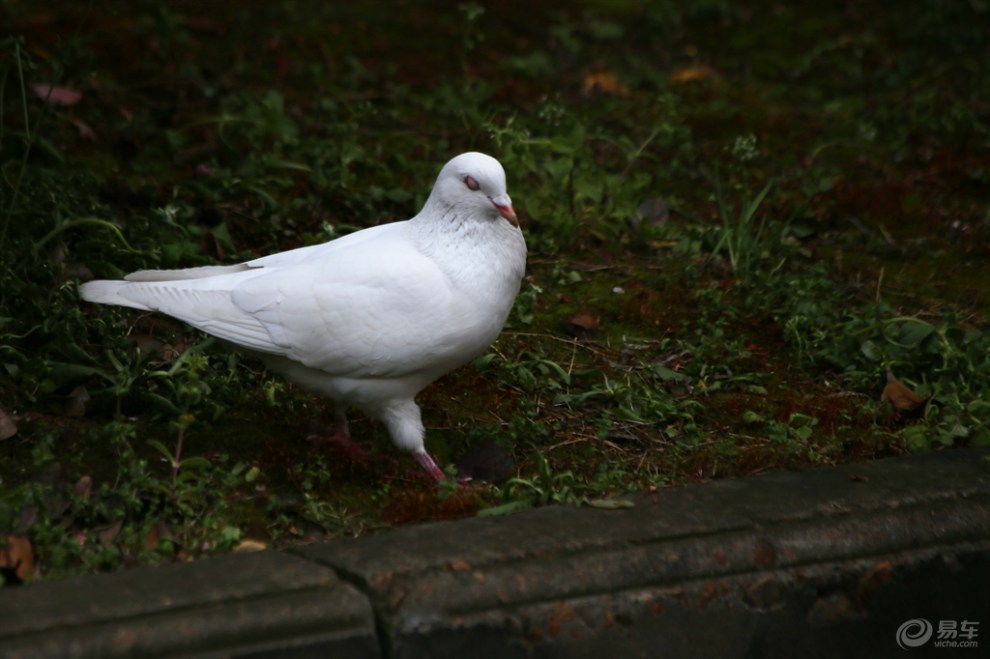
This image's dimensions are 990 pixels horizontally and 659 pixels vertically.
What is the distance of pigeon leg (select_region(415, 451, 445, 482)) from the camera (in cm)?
331

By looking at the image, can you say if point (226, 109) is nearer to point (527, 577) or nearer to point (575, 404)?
point (575, 404)

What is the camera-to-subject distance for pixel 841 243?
5012 mm

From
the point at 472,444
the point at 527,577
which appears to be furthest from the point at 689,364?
the point at 527,577

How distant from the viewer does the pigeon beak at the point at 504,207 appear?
3.28m

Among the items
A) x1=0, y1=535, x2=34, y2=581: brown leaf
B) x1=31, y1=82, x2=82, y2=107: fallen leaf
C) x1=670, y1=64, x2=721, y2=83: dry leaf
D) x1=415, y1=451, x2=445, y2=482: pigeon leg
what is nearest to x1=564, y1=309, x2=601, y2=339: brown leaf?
x1=415, y1=451, x2=445, y2=482: pigeon leg

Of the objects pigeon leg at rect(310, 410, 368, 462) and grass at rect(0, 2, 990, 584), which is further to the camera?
pigeon leg at rect(310, 410, 368, 462)

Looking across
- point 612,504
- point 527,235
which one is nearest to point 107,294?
point 612,504

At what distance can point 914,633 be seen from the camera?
2891 mm

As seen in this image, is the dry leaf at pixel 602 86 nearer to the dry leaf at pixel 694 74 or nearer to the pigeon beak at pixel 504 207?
the dry leaf at pixel 694 74

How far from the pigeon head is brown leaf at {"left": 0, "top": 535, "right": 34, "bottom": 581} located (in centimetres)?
131

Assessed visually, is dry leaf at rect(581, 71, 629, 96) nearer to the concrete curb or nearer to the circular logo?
the concrete curb

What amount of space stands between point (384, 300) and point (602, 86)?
3.44 meters

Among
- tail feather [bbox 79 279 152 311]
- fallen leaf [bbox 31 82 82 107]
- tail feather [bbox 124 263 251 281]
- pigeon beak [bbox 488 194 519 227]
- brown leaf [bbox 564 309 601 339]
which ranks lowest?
brown leaf [bbox 564 309 601 339]

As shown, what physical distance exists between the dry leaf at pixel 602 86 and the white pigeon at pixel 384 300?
122 inches
